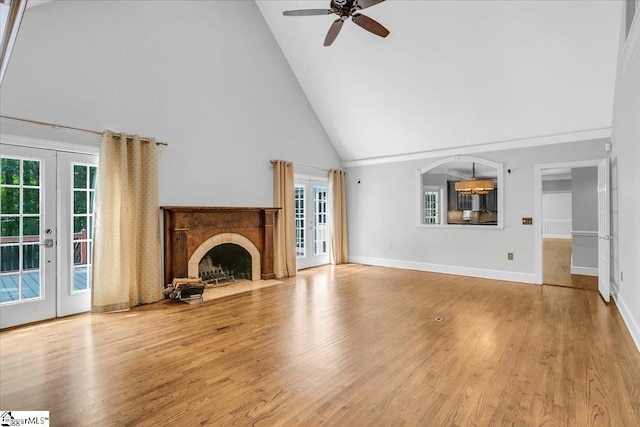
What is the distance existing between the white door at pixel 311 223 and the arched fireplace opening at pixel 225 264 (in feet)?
4.49

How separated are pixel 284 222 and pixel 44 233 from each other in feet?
12.2

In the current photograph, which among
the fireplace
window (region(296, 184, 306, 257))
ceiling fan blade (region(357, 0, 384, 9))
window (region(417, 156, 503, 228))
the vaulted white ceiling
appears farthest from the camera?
window (region(296, 184, 306, 257))

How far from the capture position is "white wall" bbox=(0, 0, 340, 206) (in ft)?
12.6

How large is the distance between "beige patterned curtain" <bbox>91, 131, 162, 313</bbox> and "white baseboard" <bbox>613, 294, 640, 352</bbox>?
18.0ft

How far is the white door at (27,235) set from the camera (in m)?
3.66

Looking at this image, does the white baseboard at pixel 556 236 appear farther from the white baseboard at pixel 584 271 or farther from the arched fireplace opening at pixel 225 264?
the arched fireplace opening at pixel 225 264

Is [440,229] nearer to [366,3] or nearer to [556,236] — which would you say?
[366,3]

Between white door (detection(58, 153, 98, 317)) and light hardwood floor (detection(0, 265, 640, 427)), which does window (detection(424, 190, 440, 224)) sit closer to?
light hardwood floor (detection(0, 265, 640, 427))

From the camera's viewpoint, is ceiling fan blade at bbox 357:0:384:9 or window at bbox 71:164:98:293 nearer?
ceiling fan blade at bbox 357:0:384:9

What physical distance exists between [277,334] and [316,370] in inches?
36.0

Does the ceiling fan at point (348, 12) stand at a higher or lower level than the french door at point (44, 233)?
higher

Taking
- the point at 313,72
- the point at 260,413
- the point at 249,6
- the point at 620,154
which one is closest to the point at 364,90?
the point at 313,72

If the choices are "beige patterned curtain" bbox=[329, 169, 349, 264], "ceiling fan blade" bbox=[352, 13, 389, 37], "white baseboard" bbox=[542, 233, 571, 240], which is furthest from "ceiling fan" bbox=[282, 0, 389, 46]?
"white baseboard" bbox=[542, 233, 571, 240]

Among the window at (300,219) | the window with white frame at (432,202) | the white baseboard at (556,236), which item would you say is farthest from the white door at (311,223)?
the white baseboard at (556,236)
